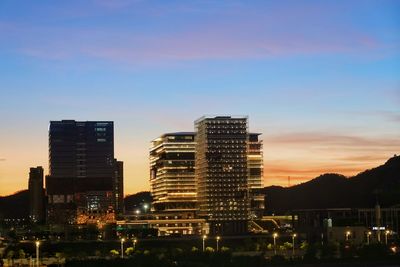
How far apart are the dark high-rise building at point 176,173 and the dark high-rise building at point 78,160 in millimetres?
13396

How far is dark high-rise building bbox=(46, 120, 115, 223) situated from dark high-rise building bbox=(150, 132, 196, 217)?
1340cm

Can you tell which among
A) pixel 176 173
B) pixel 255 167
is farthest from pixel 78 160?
pixel 255 167

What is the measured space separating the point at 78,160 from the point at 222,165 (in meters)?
47.9

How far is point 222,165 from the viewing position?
14175cm

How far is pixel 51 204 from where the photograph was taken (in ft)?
507

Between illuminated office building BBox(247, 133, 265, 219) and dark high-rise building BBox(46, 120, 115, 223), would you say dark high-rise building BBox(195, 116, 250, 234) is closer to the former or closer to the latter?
illuminated office building BBox(247, 133, 265, 219)

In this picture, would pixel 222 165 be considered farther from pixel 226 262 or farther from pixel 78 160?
pixel 226 262

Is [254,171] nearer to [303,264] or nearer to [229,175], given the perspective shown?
[229,175]

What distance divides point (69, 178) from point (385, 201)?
8043 cm

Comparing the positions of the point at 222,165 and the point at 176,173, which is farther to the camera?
the point at 176,173

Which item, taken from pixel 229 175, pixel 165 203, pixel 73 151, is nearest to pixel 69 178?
pixel 73 151

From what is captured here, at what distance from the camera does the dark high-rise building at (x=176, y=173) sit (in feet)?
473

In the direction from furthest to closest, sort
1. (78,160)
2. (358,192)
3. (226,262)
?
(78,160), (358,192), (226,262)

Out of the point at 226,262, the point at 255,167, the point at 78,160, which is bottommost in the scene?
the point at 226,262
